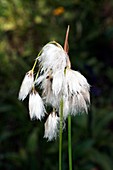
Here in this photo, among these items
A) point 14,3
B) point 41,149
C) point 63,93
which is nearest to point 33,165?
point 41,149

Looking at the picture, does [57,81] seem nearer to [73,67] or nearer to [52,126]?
[52,126]

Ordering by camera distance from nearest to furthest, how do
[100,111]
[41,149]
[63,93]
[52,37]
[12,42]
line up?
[63,93] < [41,149] < [100,111] < [52,37] < [12,42]

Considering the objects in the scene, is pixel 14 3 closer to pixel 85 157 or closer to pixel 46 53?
pixel 85 157

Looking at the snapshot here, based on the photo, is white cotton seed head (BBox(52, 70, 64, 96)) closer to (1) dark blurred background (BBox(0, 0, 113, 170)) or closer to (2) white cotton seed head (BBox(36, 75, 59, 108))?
(2) white cotton seed head (BBox(36, 75, 59, 108))

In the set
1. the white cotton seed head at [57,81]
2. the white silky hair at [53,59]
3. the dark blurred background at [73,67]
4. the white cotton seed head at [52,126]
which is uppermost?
the dark blurred background at [73,67]

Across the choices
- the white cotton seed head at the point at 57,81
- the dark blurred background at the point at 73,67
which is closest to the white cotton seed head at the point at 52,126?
the white cotton seed head at the point at 57,81

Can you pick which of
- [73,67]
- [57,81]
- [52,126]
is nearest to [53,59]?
[57,81]

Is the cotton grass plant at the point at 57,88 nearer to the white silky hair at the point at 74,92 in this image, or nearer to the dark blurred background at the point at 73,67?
the white silky hair at the point at 74,92
